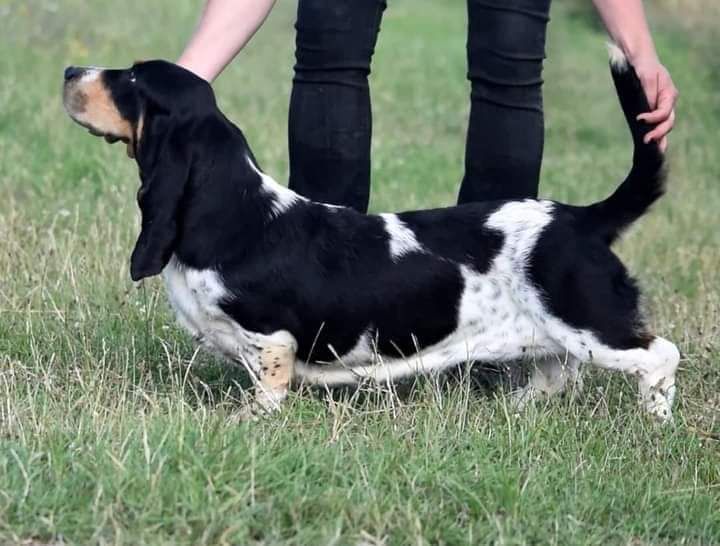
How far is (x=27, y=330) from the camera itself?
14.6 ft

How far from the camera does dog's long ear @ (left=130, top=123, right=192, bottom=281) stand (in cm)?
379

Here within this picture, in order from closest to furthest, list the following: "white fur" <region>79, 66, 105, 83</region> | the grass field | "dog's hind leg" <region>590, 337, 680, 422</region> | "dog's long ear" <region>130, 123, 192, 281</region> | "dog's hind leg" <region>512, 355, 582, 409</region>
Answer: the grass field < "dog's long ear" <region>130, 123, 192, 281</region> < "white fur" <region>79, 66, 105, 83</region> < "dog's hind leg" <region>590, 337, 680, 422</region> < "dog's hind leg" <region>512, 355, 582, 409</region>

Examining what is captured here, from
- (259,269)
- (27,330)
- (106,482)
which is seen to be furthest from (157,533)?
(27,330)

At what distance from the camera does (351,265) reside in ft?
13.0

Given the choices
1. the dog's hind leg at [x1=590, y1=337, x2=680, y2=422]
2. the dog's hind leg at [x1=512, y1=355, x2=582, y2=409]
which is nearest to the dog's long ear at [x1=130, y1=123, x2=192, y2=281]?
the dog's hind leg at [x1=512, y1=355, x2=582, y2=409]

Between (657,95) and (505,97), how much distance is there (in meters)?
0.55

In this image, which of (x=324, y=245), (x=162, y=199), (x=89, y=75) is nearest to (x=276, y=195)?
(x=324, y=245)

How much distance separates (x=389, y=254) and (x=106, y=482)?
4.16ft

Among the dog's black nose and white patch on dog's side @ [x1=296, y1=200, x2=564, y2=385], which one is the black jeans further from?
the dog's black nose

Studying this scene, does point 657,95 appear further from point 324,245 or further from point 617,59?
point 324,245

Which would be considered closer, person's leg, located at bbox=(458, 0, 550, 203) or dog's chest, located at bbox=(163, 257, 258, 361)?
dog's chest, located at bbox=(163, 257, 258, 361)

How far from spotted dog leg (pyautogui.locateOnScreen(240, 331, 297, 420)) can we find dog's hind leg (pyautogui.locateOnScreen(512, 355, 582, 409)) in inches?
27.8

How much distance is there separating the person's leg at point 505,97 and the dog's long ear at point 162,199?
1.08m

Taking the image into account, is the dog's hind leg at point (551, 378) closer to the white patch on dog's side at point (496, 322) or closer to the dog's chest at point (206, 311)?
the white patch on dog's side at point (496, 322)
